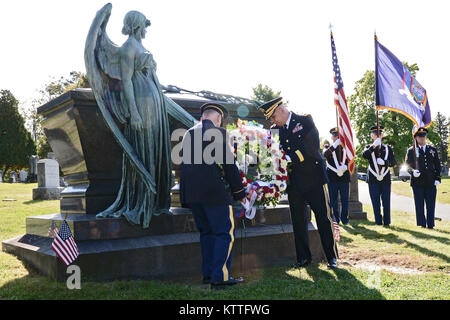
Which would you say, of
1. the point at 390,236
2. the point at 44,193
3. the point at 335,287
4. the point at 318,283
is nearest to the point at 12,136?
the point at 44,193

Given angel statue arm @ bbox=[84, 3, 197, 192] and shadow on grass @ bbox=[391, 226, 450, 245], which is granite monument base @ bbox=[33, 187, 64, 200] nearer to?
angel statue arm @ bbox=[84, 3, 197, 192]

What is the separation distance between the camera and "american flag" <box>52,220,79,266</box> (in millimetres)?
3871

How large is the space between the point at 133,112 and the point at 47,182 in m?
13.6

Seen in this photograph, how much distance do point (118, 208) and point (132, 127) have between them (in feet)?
3.26

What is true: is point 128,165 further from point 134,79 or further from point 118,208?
point 134,79

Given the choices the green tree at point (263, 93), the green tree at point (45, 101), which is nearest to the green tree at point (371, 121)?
the green tree at point (263, 93)

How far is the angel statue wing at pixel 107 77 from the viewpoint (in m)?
4.59

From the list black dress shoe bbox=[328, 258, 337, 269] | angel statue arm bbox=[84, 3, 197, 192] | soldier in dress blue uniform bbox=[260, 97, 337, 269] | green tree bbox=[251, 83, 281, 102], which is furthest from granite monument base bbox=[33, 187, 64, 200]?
green tree bbox=[251, 83, 281, 102]

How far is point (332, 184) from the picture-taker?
9.91m

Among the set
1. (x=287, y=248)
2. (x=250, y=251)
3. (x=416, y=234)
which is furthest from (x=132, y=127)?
(x=416, y=234)

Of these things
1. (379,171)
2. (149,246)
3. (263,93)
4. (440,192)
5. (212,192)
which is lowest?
(440,192)

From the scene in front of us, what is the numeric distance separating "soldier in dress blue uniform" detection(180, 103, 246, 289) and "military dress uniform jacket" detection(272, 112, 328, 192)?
48.3 inches

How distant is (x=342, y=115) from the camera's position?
7438 millimetres

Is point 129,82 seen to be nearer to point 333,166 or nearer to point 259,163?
point 259,163
